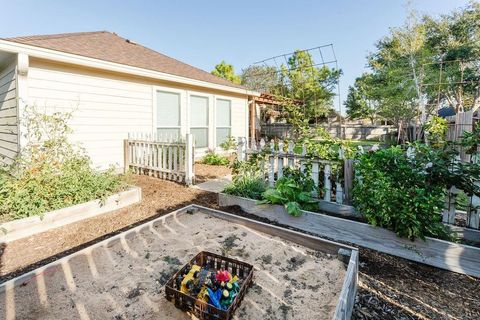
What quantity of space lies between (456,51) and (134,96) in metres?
23.3

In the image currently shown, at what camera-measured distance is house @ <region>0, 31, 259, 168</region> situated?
4598 millimetres

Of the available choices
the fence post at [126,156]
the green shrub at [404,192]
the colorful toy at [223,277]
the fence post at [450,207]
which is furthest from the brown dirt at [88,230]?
the fence post at [450,207]

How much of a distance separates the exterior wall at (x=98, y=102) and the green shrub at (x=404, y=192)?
15.5ft

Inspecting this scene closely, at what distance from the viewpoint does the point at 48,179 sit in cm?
350

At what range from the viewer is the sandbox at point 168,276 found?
62.9 inches

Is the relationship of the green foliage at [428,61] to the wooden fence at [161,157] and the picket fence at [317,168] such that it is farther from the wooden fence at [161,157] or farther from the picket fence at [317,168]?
the wooden fence at [161,157]

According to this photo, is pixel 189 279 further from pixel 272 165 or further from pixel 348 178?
pixel 272 165

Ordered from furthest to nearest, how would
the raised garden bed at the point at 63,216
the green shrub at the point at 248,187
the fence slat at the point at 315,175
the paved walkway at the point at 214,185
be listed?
the paved walkway at the point at 214,185 → the green shrub at the point at 248,187 → the fence slat at the point at 315,175 → the raised garden bed at the point at 63,216

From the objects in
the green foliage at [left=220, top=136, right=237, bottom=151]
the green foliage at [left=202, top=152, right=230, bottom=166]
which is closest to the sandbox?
the green foliage at [left=220, top=136, right=237, bottom=151]

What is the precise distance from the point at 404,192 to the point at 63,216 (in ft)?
13.4

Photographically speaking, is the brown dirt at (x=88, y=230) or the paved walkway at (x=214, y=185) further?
the paved walkway at (x=214, y=185)

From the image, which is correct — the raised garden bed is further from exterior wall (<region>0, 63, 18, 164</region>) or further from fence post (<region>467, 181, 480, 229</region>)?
fence post (<region>467, 181, 480, 229</region>)

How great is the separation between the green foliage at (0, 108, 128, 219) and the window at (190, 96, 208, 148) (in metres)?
3.93

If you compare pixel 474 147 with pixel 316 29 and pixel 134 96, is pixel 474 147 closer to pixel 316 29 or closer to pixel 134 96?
pixel 134 96
